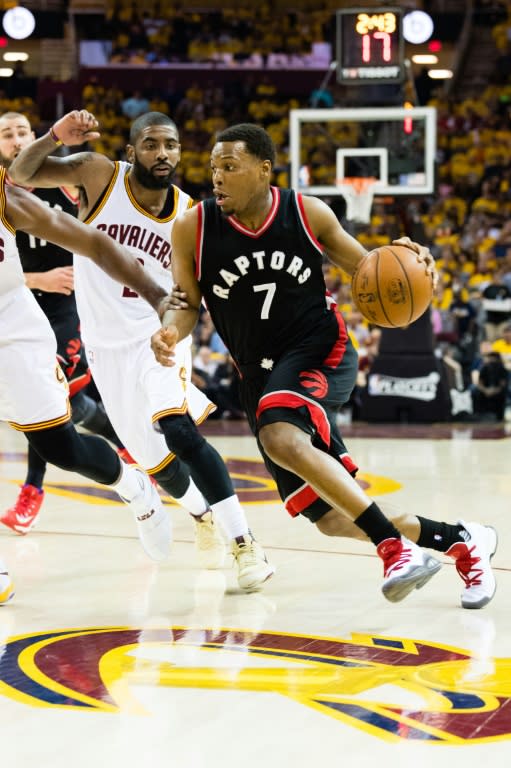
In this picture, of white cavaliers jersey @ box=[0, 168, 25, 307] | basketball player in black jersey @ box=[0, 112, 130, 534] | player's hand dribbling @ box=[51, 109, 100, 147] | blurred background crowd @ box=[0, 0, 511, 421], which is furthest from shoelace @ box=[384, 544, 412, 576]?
blurred background crowd @ box=[0, 0, 511, 421]

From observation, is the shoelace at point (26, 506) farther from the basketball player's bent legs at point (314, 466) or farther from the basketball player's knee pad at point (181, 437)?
the basketball player's bent legs at point (314, 466)

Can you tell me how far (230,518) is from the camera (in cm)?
492

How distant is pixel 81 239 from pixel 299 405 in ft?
3.70

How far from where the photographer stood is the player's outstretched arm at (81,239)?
4.49 meters

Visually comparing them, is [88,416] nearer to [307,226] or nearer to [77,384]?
[77,384]

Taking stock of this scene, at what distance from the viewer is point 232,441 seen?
10805 mm

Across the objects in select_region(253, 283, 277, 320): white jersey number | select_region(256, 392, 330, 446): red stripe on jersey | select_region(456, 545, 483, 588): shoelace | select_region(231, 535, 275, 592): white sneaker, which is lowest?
select_region(231, 535, 275, 592): white sneaker

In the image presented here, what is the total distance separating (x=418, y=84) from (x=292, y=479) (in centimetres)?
2231

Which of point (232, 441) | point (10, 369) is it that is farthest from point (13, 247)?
point (232, 441)

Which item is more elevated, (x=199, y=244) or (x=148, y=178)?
(x=148, y=178)

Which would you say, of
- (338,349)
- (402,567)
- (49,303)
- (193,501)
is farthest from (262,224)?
(49,303)

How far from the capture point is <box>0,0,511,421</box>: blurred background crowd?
21.3 metres

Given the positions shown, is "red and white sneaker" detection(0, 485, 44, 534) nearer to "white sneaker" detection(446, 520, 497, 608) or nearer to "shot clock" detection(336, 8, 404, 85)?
"white sneaker" detection(446, 520, 497, 608)

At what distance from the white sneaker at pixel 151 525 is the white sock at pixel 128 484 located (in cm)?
2
